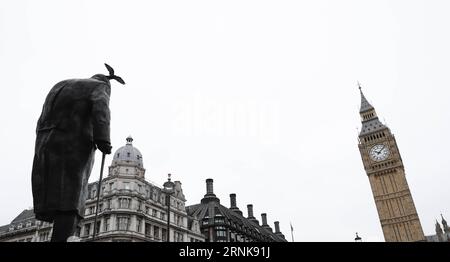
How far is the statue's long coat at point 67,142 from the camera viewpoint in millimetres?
5363

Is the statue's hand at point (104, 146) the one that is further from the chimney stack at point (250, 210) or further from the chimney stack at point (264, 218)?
the chimney stack at point (264, 218)

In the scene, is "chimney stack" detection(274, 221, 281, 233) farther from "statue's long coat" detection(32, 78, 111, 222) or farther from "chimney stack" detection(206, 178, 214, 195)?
"statue's long coat" detection(32, 78, 111, 222)

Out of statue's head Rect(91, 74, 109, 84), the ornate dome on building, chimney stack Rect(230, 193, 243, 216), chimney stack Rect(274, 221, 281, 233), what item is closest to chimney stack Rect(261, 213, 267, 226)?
chimney stack Rect(274, 221, 281, 233)

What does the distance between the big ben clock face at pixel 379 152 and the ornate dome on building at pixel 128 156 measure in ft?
230

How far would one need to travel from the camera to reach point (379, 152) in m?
97.6

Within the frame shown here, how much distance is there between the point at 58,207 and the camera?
5.26m

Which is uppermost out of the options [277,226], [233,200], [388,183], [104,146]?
[388,183]

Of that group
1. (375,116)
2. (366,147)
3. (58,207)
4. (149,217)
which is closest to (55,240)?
(58,207)

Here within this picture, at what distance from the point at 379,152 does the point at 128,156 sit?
73.7m

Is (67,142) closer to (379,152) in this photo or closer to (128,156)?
(128,156)

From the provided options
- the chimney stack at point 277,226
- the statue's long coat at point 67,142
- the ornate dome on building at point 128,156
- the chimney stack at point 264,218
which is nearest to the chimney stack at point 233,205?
the chimney stack at point 264,218

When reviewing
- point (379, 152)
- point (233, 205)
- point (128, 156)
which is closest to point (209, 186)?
point (233, 205)
